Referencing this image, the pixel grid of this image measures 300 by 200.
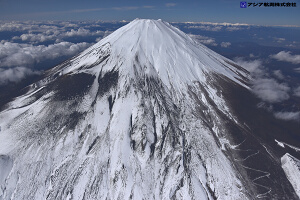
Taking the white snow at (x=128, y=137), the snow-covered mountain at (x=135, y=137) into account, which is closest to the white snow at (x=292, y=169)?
the snow-covered mountain at (x=135, y=137)

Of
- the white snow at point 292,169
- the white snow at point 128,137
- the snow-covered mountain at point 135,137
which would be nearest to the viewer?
the white snow at point 292,169

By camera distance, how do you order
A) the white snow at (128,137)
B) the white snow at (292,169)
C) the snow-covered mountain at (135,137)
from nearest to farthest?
the white snow at (292,169)
the snow-covered mountain at (135,137)
the white snow at (128,137)

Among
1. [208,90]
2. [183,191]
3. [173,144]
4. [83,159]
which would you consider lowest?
[183,191]

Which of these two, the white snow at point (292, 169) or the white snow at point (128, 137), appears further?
the white snow at point (128, 137)

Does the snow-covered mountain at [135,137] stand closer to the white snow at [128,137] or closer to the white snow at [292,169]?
the white snow at [128,137]

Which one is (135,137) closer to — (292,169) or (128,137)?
(128,137)

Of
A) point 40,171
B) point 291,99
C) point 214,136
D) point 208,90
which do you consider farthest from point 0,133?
point 291,99

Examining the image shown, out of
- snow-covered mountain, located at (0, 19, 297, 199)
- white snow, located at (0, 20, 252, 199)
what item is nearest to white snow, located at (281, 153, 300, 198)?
snow-covered mountain, located at (0, 19, 297, 199)

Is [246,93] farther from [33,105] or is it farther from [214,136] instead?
[33,105]

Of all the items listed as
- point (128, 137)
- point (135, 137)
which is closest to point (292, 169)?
point (135, 137)
